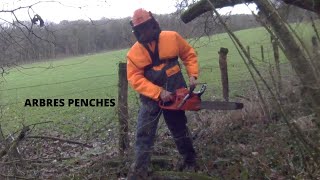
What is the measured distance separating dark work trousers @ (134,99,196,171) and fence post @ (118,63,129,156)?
964mm

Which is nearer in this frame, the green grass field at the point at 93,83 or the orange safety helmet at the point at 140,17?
the orange safety helmet at the point at 140,17

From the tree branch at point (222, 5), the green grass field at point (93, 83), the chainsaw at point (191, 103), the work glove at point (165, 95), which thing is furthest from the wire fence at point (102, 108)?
the work glove at point (165, 95)

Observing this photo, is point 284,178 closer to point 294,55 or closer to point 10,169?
point 294,55

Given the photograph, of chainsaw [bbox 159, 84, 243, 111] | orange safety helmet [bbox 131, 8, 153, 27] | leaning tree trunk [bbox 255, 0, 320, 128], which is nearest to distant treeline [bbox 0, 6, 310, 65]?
chainsaw [bbox 159, 84, 243, 111]

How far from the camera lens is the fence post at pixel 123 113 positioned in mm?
6852

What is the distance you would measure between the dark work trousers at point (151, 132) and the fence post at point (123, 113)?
0.96 metres

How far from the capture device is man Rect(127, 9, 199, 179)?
5.58 meters

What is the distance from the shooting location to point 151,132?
5.88 meters

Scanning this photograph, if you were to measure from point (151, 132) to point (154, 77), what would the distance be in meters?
0.72

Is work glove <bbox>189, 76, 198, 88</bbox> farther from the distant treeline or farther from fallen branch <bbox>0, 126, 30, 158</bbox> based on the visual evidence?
fallen branch <bbox>0, 126, 30, 158</bbox>

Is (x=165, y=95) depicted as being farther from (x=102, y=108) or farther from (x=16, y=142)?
(x=102, y=108)

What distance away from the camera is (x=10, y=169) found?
596 cm

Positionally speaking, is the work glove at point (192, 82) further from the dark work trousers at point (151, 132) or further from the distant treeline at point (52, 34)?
the distant treeline at point (52, 34)

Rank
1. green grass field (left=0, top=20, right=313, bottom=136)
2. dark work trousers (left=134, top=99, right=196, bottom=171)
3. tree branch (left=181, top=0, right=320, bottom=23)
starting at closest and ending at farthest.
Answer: tree branch (left=181, top=0, right=320, bottom=23), dark work trousers (left=134, top=99, right=196, bottom=171), green grass field (left=0, top=20, right=313, bottom=136)
